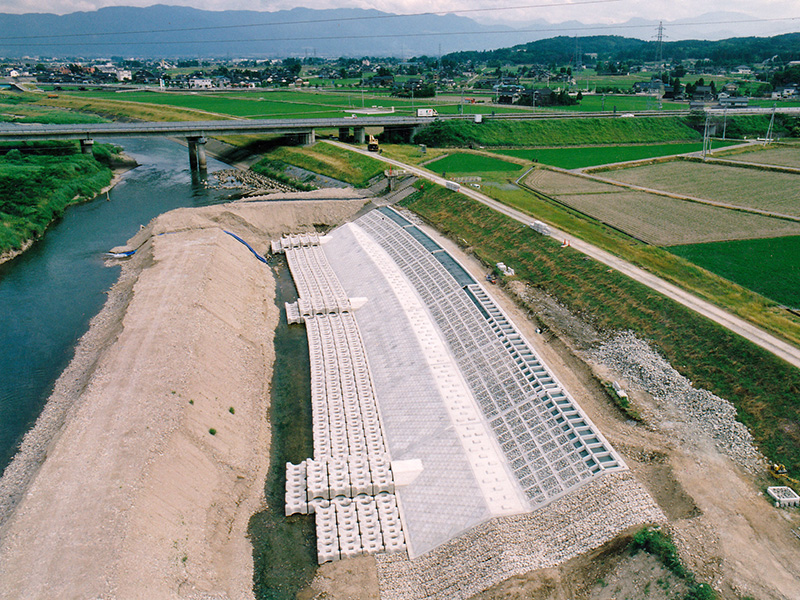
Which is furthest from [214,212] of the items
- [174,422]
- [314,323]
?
[174,422]

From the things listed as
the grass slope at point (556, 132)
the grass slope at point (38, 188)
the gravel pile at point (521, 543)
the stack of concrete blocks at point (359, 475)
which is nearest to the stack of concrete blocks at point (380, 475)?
the stack of concrete blocks at point (359, 475)

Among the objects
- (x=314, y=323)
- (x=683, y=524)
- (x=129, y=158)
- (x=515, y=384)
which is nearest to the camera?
(x=683, y=524)

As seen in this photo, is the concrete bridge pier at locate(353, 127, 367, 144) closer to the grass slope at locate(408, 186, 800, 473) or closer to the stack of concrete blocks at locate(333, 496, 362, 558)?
the grass slope at locate(408, 186, 800, 473)

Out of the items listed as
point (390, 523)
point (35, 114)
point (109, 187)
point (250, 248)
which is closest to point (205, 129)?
point (109, 187)

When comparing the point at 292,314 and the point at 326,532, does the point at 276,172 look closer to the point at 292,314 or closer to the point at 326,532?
the point at 292,314

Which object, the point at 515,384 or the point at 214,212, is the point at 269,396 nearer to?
the point at 515,384
